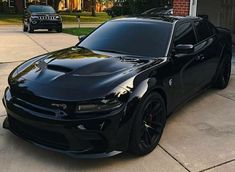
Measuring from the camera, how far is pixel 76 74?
397cm

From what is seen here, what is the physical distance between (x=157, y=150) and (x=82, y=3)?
49.8m

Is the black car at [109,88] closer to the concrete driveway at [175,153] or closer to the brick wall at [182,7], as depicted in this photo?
the concrete driveway at [175,153]

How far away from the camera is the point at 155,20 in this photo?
5289mm

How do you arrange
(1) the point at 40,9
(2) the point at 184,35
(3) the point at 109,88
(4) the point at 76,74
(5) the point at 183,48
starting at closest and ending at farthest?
(3) the point at 109,88 < (4) the point at 76,74 < (5) the point at 183,48 < (2) the point at 184,35 < (1) the point at 40,9

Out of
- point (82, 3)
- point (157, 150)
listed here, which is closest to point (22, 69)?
point (157, 150)

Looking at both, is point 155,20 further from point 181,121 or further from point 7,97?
point 7,97

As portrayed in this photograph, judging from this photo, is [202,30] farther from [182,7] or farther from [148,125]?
[182,7]

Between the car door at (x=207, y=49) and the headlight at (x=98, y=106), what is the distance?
7.46 ft

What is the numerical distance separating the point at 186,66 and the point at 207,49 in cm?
101

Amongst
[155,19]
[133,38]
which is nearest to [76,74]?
[133,38]

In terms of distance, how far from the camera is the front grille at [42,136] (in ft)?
11.9

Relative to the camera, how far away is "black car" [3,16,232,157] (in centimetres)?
356

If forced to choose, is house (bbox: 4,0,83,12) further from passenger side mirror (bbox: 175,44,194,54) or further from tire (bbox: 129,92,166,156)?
tire (bbox: 129,92,166,156)

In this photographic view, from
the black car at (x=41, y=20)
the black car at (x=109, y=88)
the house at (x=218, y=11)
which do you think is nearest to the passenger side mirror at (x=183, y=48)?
the black car at (x=109, y=88)
